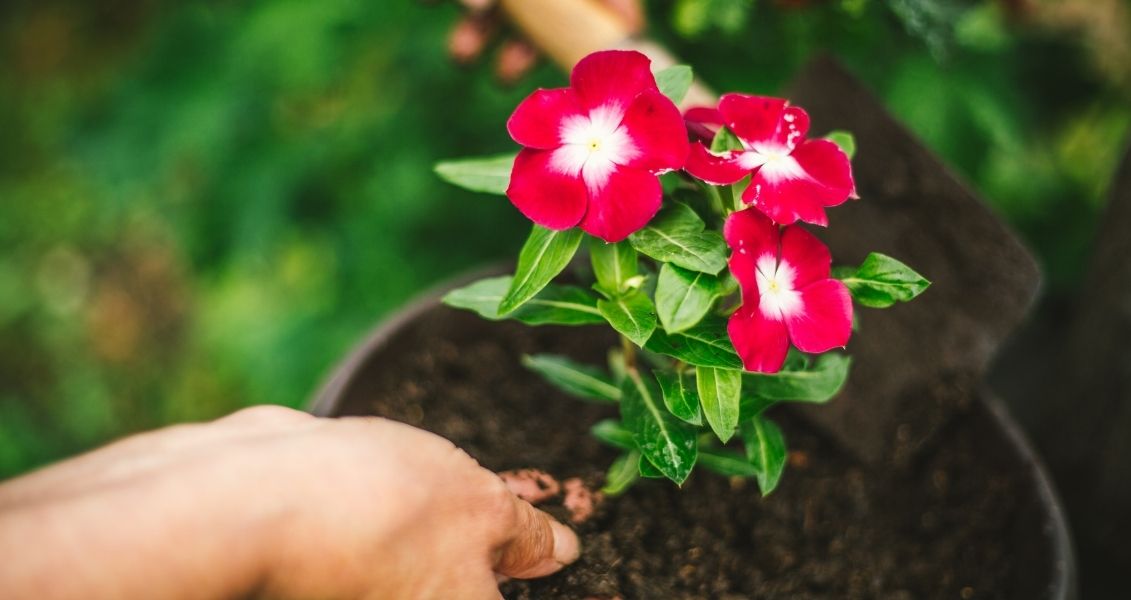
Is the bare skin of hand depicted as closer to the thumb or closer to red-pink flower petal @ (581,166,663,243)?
the thumb

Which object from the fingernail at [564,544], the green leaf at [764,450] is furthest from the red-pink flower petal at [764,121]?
the fingernail at [564,544]

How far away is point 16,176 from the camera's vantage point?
117 inches

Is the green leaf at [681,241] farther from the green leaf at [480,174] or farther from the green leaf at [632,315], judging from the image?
the green leaf at [480,174]

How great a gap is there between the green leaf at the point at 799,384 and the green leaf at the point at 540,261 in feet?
0.91

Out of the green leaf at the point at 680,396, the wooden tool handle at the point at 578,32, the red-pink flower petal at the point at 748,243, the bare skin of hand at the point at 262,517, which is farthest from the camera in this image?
the wooden tool handle at the point at 578,32

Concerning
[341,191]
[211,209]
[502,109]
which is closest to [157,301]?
[211,209]

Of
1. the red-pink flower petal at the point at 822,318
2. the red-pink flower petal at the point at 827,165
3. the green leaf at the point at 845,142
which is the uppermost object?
the red-pink flower petal at the point at 827,165

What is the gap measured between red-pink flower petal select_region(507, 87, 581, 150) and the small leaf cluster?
9cm

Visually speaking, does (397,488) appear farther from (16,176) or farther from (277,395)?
(16,176)

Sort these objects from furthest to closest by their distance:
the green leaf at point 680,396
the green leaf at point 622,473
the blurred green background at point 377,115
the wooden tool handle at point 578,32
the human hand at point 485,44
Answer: the blurred green background at point 377,115, the human hand at point 485,44, the wooden tool handle at point 578,32, the green leaf at point 622,473, the green leaf at point 680,396

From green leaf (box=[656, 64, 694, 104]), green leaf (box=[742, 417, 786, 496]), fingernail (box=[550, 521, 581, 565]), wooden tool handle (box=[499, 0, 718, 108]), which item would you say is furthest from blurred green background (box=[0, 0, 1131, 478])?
fingernail (box=[550, 521, 581, 565])

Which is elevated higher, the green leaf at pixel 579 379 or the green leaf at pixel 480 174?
the green leaf at pixel 480 174

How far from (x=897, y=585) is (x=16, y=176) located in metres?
3.03

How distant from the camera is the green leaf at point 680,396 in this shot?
87 cm
